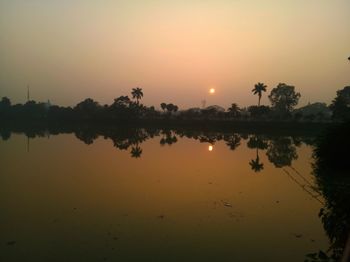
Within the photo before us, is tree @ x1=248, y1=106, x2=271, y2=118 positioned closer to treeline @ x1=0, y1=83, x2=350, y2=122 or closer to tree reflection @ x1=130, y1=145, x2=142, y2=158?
treeline @ x1=0, y1=83, x2=350, y2=122

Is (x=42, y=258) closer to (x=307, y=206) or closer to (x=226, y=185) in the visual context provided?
(x=307, y=206)

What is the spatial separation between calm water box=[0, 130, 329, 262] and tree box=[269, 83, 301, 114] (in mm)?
84388

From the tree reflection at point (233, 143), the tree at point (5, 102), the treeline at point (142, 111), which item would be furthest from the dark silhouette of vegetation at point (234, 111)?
the tree at point (5, 102)

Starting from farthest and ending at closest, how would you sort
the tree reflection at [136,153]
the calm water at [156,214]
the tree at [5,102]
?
the tree at [5,102]
the tree reflection at [136,153]
the calm water at [156,214]

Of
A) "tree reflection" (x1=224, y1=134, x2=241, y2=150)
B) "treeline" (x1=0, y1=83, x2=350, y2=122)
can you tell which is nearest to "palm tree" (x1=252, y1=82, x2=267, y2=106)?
"treeline" (x1=0, y1=83, x2=350, y2=122)

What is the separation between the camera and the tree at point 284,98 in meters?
104

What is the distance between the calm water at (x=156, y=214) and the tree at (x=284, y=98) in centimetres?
8439

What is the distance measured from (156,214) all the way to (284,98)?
9794 cm

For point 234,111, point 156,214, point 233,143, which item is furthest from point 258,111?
point 156,214

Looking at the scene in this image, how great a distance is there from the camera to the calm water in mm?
9328

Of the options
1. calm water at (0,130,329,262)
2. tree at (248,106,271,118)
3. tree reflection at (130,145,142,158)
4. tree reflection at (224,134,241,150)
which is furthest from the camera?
tree at (248,106,271,118)

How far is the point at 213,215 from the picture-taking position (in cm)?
1255

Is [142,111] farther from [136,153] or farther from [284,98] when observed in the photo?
[136,153]

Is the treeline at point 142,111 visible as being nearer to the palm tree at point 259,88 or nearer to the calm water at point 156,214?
the palm tree at point 259,88
